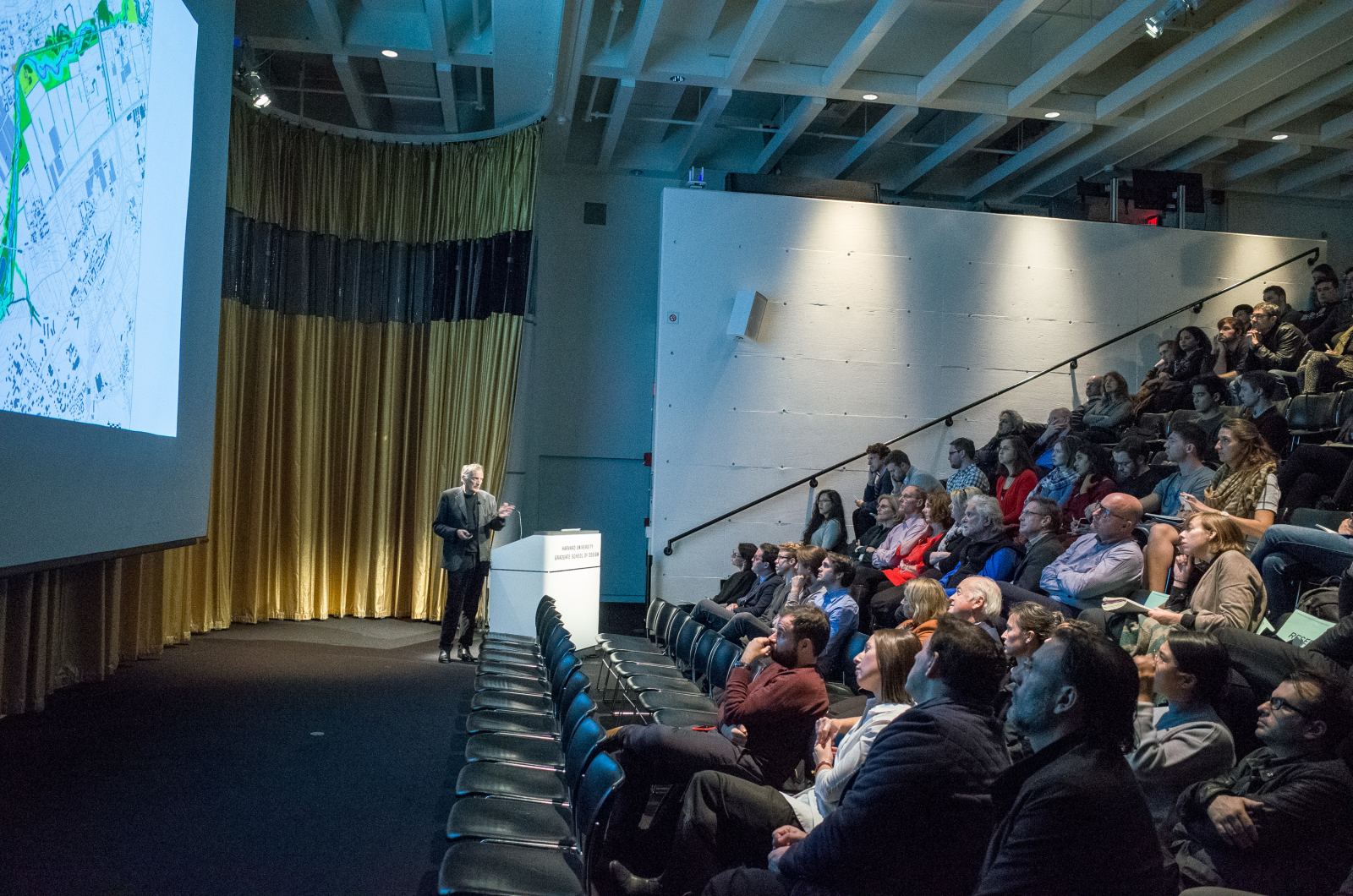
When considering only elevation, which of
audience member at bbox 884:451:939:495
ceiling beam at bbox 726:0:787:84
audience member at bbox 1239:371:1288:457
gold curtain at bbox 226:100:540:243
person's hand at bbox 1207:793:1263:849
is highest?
ceiling beam at bbox 726:0:787:84

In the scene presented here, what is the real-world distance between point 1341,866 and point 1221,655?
0.52m

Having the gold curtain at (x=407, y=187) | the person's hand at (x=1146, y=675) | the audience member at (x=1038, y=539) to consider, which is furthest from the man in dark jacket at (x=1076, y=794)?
the gold curtain at (x=407, y=187)

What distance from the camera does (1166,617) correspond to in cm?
342

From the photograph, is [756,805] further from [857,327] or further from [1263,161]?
[1263,161]

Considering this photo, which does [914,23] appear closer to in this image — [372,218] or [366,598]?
[372,218]

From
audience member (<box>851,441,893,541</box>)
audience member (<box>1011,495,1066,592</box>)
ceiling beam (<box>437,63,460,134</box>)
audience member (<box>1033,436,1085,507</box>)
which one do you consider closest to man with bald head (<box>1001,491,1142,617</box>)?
audience member (<box>1011,495,1066,592</box>)

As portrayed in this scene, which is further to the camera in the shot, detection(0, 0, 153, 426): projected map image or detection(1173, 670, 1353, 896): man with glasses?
detection(0, 0, 153, 426): projected map image

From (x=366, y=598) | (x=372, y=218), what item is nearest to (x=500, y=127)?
(x=372, y=218)

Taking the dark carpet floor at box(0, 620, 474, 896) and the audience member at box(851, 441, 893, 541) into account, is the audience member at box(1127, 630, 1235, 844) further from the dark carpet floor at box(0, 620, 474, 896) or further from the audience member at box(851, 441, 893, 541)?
the audience member at box(851, 441, 893, 541)

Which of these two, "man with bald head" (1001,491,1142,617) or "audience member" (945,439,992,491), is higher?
"audience member" (945,439,992,491)

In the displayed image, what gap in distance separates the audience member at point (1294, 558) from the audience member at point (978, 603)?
3.82ft

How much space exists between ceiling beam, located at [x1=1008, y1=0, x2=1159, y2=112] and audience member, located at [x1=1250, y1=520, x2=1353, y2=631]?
3.62 metres

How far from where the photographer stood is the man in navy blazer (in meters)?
6.73

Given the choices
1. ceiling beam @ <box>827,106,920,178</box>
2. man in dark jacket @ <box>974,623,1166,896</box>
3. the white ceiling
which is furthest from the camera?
ceiling beam @ <box>827,106,920,178</box>
